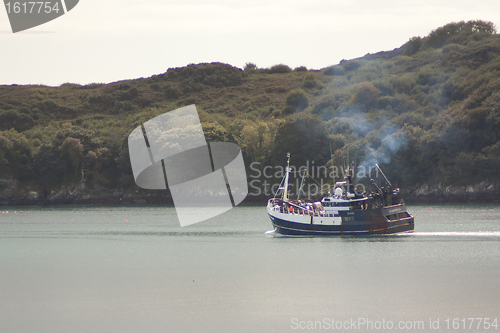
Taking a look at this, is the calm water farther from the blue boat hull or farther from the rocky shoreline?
the rocky shoreline

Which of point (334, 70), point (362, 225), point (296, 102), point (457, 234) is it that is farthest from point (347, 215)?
point (334, 70)

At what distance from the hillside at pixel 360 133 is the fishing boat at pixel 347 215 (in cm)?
5264

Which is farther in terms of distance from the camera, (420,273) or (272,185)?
(272,185)

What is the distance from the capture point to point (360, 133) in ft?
403

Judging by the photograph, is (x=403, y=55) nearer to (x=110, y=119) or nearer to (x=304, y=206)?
(x=110, y=119)

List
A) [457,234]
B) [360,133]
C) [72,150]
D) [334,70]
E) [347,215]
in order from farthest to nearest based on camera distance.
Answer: [334,70], [72,150], [360,133], [457,234], [347,215]

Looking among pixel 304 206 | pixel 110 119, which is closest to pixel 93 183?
pixel 110 119

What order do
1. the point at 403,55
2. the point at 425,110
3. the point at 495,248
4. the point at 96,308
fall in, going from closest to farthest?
the point at 96,308
the point at 495,248
the point at 425,110
the point at 403,55

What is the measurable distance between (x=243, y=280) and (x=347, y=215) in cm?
1952

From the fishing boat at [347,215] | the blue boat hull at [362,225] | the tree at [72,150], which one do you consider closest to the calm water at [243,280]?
the blue boat hull at [362,225]

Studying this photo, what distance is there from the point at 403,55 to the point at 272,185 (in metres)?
87.2

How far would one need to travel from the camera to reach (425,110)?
420 ft

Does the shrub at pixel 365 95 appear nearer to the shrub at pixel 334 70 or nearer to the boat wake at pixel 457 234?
the shrub at pixel 334 70

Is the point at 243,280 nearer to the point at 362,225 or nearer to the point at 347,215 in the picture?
the point at 347,215
